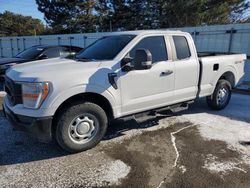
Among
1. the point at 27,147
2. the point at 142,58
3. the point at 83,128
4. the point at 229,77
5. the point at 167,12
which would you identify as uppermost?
the point at 167,12

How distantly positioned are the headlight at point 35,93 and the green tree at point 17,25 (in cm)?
5228

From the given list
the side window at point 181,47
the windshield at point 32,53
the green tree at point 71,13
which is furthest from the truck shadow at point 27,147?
the green tree at point 71,13

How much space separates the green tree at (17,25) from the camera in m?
52.0

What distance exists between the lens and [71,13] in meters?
34.2

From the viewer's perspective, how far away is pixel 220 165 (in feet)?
11.4

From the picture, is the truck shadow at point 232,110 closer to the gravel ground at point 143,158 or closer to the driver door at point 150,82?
the gravel ground at point 143,158

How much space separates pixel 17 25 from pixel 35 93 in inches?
2235

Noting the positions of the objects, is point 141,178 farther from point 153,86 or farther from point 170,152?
point 153,86

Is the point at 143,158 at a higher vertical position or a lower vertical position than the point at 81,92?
lower

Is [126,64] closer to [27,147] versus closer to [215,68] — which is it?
[27,147]

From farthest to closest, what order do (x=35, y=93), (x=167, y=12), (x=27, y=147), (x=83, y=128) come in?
(x=167, y=12)
(x=27, y=147)
(x=83, y=128)
(x=35, y=93)

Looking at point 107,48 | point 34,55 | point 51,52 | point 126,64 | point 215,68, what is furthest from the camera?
point 51,52

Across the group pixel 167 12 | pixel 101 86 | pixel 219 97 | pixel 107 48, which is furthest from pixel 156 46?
pixel 167 12

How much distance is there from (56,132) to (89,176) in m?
0.84
